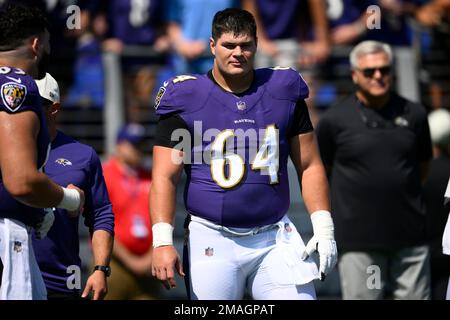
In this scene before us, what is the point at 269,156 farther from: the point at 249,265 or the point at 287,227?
the point at 249,265

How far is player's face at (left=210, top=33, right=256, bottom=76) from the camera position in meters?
5.83

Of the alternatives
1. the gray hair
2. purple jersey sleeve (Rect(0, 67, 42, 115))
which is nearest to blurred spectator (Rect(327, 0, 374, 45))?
the gray hair

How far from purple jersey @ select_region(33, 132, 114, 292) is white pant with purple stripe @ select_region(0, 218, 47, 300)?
0.77 metres

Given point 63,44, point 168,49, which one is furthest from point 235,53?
point 63,44

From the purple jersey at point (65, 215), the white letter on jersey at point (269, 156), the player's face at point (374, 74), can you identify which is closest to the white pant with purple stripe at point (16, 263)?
the purple jersey at point (65, 215)

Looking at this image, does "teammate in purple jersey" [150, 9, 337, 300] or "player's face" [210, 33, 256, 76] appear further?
"player's face" [210, 33, 256, 76]

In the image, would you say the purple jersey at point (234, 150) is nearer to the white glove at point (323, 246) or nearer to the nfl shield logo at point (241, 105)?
the nfl shield logo at point (241, 105)

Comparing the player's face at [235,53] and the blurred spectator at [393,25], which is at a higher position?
the blurred spectator at [393,25]

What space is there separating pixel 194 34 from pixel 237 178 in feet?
15.8

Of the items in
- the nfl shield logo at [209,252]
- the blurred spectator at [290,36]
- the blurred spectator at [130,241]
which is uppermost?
the blurred spectator at [290,36]

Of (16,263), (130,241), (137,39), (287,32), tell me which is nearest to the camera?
(16,263)

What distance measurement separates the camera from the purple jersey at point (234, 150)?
576 cm

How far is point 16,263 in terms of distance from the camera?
15.5 feet

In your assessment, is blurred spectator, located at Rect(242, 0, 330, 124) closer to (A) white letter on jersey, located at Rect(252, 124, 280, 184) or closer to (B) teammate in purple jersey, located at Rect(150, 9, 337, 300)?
(B) teammate in purple jersey, located at Rect(150, 9, 337, 300)
